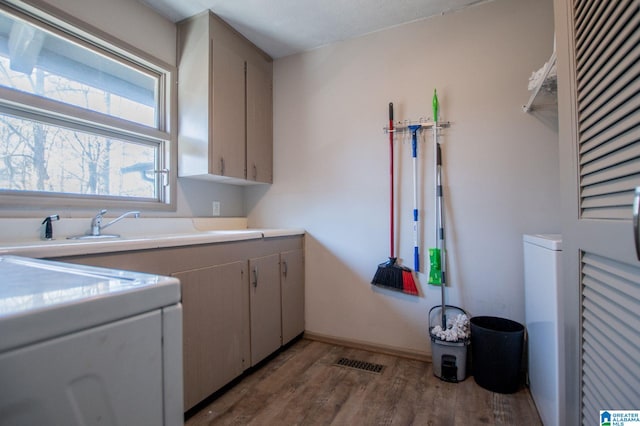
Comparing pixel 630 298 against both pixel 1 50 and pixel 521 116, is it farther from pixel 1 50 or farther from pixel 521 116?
pixel 1 50

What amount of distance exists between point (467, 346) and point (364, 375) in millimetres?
675

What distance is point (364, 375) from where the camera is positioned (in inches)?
78.2

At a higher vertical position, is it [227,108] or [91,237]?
[227,108]

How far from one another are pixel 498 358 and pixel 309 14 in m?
2.53

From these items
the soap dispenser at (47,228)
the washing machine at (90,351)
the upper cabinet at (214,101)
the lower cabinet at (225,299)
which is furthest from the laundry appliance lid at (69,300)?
the upper cabinet at (214,101)

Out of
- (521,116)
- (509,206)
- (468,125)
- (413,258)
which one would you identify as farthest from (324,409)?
(521,116)

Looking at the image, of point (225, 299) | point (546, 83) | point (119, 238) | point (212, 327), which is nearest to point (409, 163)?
point (546, 83)

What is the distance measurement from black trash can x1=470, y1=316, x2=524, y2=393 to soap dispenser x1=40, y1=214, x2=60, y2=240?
7.86 feet

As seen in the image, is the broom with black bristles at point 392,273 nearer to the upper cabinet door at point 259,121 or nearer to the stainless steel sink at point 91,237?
the upper cabinet door at point 259,121

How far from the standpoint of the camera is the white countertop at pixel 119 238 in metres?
1.14

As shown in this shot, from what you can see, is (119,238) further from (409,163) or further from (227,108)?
(409,163)

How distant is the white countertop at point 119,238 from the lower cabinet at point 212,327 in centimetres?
18

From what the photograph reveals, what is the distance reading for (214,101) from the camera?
7.21 feet

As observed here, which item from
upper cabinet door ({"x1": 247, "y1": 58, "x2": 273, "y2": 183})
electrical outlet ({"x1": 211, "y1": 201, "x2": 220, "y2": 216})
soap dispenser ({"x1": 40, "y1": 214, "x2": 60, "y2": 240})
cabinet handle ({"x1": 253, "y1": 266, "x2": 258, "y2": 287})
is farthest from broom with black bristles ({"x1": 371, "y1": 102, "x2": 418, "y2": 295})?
soap dispenser ({"x1": 40, "y1": 214, "x2": 60, "y2": 240})
